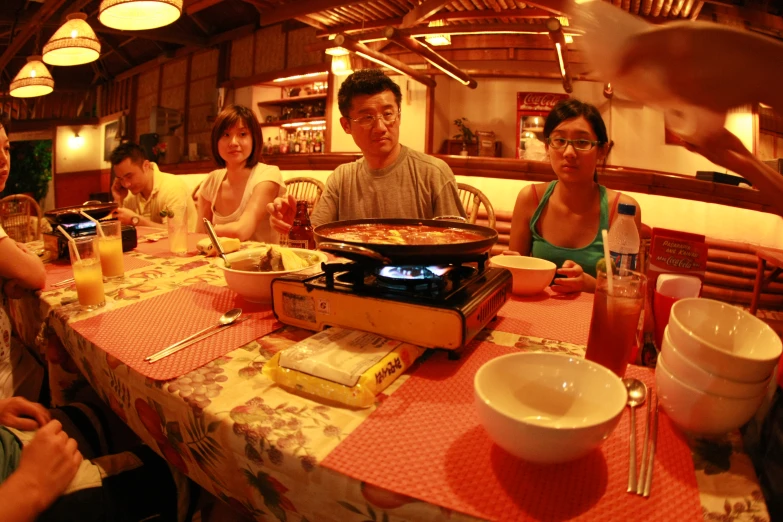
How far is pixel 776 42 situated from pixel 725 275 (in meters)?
4.71

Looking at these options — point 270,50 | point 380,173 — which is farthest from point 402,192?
point 270,50

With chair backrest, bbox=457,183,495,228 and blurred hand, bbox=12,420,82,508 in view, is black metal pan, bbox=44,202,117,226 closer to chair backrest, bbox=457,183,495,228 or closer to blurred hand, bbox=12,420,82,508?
blurred hand, bbox=12,420,82,508

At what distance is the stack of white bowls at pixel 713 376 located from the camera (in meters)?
0.67

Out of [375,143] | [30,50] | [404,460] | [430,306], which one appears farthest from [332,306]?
[30,50]

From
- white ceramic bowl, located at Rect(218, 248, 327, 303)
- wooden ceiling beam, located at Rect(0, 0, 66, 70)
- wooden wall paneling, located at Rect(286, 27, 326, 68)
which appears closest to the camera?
white ceramic bowl, located at Rect(218, 248, 327, 303)

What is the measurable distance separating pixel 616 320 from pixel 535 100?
7.72m

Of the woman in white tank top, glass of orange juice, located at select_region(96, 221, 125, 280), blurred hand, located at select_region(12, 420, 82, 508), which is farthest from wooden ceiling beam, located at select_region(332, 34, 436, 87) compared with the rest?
blurred hand, located at select_region(12, 420, 82, 508)

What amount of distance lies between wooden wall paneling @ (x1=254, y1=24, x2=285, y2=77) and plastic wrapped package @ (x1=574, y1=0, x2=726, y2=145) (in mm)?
8990

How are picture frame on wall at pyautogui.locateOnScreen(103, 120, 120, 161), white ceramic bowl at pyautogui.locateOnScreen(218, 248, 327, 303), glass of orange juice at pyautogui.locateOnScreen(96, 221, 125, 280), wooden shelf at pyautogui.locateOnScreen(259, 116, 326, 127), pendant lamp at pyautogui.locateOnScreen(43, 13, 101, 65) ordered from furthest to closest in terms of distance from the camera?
1. picture frame on wall at pyautogui.locateOnScreen(103, 120, 120, 161)
2. wooden shelf at pyautogui.locateOnScreen(259, 116, 326, 127)
3. pendant lamp at pyautogui.locateOnScreen(43, 13, 101, 65)
4. glass of orange juice at pyautogui.locateOnScreen(96, 221, 125, 280)
5. white ceramic bowl at pyautogui.locateOnScreen(218, 248, 327, 303)

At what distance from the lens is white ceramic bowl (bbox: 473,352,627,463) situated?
608 millimetres

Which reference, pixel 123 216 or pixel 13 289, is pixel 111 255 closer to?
pixel 13 289

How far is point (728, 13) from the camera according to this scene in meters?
5.20

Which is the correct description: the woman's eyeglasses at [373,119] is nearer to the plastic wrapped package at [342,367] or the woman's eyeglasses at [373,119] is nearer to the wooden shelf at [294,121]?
the plastic wrapped package at [342,367]

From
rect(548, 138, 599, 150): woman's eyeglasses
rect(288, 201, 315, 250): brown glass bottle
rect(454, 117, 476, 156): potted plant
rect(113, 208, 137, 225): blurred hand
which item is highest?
rect(454, 117, 476, 156): potted plant
